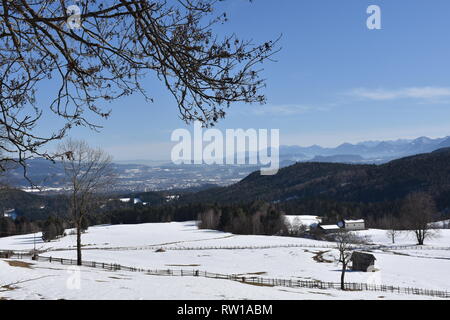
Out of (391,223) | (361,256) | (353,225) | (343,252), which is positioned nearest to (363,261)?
(361,256)

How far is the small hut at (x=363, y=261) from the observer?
3966cm

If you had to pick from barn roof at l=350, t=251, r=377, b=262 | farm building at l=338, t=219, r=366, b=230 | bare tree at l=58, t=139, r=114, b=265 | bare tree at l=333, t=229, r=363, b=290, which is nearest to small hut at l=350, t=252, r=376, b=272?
barn roof at l=350, t=251, r=377, b=262

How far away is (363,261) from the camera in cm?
4016

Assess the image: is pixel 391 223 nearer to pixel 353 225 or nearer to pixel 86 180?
pixel 353 225

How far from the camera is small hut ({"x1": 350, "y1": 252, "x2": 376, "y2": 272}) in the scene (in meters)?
39.7

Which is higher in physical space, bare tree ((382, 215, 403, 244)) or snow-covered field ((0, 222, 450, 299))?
snow-covered field ((0, 222, 450, 299))

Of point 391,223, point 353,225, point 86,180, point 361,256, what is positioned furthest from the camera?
point 391,223

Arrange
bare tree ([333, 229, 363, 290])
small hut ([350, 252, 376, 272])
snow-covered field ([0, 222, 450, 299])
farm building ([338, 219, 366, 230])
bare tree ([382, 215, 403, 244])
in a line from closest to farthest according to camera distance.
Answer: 1. snow-covered field ([0, 222, 450, 299])
2. bare tree ([333, 229, 363, 290])
3. small hut ([350, 252, 376, 272])
4. farm building ([338, 219, 366, 230])
5. bare tree ([382, 215, 403, 244])

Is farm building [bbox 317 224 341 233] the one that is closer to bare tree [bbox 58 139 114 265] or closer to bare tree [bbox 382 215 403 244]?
bare tree [bbox 382 215 403 244]

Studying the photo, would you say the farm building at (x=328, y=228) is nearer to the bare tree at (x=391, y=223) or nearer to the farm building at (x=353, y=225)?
the farm building at (x=353, y=225)

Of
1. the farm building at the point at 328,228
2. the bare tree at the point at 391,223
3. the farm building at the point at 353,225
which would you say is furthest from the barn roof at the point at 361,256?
the bare tree at the point at 391,223

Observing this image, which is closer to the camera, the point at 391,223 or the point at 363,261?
the point at 363,261

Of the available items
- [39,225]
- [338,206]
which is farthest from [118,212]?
Result: [338,206]
